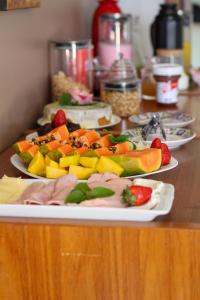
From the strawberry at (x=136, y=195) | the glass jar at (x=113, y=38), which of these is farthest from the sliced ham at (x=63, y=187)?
the glass jar at (x=113, y=38)

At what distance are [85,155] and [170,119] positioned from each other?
0.54m

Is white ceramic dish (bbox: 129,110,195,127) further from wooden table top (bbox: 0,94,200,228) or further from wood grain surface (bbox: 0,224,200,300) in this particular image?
wood grain surface (bbox: 0,224,200,300)

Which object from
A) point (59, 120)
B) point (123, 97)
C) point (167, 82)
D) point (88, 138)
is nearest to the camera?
point (88, 138)

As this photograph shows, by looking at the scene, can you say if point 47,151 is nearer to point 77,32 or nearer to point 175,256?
point 175,256

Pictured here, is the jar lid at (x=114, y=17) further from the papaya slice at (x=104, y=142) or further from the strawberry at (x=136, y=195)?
the strawberry at (x=136, y=195)

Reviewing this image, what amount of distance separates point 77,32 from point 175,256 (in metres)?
1.52

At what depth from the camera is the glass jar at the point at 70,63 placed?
1946mm

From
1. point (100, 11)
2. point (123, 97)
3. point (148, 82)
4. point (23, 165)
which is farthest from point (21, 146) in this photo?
point (100, 11)

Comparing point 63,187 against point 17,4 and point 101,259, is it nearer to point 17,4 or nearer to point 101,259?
point 101,259

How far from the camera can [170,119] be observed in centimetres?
174

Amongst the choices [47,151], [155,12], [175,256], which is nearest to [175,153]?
[47,151]

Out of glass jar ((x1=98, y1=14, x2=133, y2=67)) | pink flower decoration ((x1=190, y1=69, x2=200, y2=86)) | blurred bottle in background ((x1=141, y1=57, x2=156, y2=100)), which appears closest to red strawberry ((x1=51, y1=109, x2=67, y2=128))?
blurred bottle in background ((x1=141, y1=57, x2=156, y2=100))

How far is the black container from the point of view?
2.31 metres

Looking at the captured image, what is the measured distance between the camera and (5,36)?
1.55m
